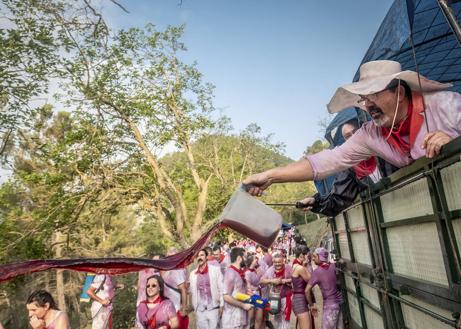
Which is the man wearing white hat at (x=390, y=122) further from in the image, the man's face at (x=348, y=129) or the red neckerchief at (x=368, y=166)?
the man's face at (x=348, y=129)

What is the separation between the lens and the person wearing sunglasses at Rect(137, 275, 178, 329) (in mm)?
4719

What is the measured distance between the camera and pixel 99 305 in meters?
7.75

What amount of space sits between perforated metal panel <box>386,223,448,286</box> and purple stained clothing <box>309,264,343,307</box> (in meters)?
3.87

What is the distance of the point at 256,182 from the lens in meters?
2.12

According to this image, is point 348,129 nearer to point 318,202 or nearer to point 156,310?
point 318,202

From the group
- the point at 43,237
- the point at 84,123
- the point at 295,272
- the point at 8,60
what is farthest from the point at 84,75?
the point at 295,272

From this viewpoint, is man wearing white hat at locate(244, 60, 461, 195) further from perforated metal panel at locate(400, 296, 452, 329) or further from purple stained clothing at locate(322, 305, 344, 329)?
purple stained clothing at locate(322, 305, 344, 329)

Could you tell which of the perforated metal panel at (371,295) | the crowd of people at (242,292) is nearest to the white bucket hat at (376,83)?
the perforated metal panel at (371,295)

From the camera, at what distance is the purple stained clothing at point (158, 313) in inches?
186

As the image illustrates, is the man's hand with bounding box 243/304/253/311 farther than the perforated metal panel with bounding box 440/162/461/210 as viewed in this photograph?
Yes

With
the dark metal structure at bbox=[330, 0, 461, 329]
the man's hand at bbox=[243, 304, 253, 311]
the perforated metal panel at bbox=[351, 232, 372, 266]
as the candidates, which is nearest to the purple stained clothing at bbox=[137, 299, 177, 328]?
the man's hand at bbox=[243, 304, 253, 311]

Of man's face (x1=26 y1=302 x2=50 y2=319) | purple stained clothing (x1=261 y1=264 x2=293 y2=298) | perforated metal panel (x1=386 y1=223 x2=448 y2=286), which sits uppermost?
perforated metal panel (x1=386 y1=223 x2=448 y2=286)

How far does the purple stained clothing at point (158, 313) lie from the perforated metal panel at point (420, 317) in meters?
3.31

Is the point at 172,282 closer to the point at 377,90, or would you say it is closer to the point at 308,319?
the point at 308,319
